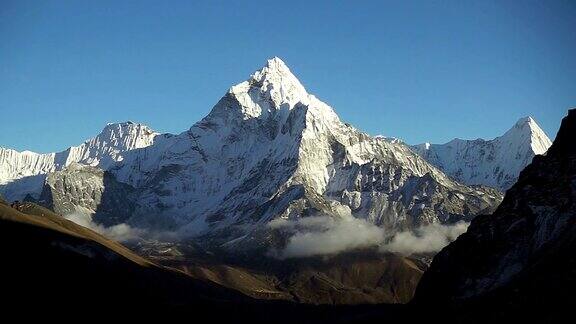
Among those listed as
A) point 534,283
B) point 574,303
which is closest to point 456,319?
point 534,283

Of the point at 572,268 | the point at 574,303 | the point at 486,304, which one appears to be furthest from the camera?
the point at 486,304

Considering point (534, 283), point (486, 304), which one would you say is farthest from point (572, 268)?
point (486, 304)

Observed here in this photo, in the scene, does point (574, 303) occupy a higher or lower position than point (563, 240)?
lower

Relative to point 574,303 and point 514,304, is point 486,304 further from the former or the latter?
point 574,303

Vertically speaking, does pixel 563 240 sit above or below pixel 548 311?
above

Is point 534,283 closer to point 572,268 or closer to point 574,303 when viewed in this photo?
point 572,268

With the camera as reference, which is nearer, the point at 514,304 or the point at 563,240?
the point at 514,304

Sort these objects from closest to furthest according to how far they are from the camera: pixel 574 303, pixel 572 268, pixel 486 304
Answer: pixel 574 303, pixel 572 268, pixel 486 304

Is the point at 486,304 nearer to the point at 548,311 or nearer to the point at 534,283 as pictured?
the point at 534,283

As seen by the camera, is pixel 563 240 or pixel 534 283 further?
pixel 563 240
